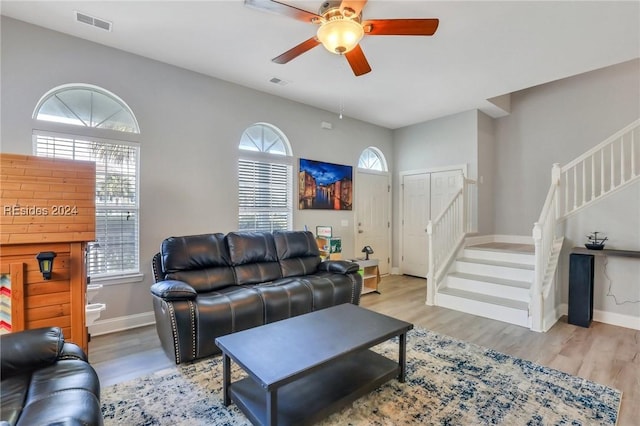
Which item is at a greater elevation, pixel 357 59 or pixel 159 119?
pixel 357 59

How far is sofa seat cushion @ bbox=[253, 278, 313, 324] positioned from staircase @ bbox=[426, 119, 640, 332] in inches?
80.1

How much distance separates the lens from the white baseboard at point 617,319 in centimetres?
336

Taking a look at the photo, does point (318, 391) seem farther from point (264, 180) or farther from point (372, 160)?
point (372, 160)

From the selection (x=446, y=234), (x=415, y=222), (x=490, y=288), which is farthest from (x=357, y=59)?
(x=415, y=222)

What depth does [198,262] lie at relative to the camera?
123 inches

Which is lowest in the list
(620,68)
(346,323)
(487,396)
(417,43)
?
(487,396)

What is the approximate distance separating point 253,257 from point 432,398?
2.25 m

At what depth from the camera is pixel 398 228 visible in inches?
243

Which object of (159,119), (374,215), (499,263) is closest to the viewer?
(159,119)

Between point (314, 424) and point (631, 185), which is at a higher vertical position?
point (631, 185)

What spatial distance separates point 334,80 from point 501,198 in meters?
3.84

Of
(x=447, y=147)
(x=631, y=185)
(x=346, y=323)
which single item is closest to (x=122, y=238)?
(x=346, y=323)

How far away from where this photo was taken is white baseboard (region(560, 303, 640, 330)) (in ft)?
11.0

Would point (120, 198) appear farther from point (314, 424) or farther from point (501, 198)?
point (501, 198)
